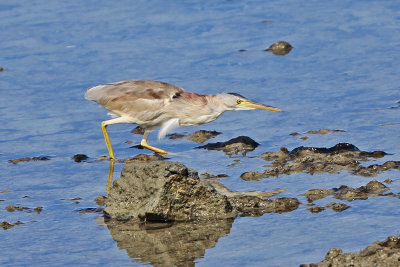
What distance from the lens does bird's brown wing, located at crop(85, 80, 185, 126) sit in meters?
11.4

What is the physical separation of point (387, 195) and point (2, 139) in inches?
201

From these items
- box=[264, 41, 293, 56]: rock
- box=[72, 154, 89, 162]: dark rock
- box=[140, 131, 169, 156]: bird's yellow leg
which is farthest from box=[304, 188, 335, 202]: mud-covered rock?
box=[264, 41, 293, 56]: rock

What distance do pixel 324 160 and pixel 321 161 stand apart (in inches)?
1.3

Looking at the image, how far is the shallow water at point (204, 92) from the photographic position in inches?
311

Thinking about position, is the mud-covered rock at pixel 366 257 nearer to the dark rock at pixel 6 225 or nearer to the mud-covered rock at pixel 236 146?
the dark rock at pixel 6 225

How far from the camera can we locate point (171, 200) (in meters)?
8.33

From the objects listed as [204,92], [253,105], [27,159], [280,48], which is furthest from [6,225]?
[280,48]

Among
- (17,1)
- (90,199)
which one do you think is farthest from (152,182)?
(17,1)

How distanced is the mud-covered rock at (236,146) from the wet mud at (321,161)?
0.37m

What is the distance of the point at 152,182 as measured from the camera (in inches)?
328

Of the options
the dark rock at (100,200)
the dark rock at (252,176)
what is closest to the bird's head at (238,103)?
the dark rock at (252,176)

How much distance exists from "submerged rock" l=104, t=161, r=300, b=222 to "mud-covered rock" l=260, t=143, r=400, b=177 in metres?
1.06

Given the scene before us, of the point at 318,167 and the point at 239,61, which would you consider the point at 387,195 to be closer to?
the point at 318,167

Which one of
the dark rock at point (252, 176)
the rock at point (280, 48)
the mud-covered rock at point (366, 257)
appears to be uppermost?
the rock at point (280, 48)
